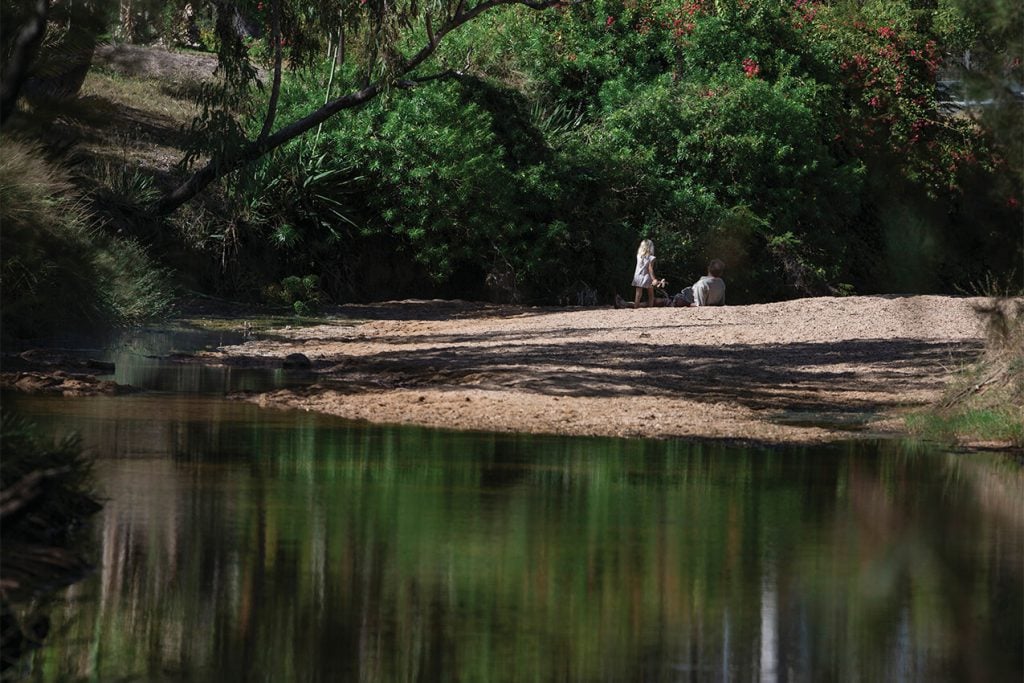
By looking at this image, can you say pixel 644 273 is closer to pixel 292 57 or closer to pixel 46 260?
pixel 292 57

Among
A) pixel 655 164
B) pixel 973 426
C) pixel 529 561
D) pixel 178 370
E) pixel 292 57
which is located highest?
pixel 292 57

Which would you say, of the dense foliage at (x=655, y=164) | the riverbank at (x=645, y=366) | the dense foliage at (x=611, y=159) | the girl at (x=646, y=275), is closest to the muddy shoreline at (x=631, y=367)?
the riverbank at (x=645, y=366)

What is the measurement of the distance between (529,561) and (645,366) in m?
9.62

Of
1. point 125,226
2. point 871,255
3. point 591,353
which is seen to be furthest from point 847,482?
point 871,255

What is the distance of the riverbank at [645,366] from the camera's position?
1421 cm

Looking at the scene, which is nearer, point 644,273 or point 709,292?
point 709,292

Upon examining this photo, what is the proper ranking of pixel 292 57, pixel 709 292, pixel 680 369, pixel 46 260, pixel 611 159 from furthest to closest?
1. pixel 611 159
2. pixel 709 292
3. pixel 292 57
4. pixel 680 369
5. pixel 46 260

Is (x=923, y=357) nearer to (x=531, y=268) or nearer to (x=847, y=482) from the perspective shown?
(x=847, y=482)

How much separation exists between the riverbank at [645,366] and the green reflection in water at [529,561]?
4.88 ft

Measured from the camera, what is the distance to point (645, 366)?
17797 mm

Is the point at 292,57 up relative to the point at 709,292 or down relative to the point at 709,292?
up

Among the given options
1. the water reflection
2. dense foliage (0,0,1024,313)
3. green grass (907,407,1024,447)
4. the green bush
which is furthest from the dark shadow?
dense foliage (0,0,1024,313)

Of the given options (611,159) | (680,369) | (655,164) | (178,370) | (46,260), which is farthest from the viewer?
(655,164)

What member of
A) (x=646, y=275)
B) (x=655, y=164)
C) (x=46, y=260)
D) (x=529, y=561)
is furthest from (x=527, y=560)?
(x=655, y=164)
